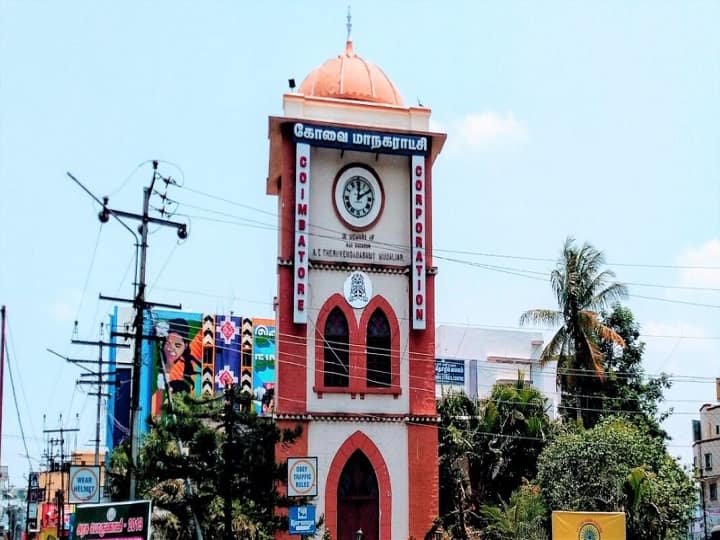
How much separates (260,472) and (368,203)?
36.1 feet

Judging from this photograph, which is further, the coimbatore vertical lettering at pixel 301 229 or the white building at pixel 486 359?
the white building at pixel 486 359

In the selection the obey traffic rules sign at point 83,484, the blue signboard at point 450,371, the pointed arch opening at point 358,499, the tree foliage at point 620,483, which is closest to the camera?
the obey traffic rules sign at point 83,484

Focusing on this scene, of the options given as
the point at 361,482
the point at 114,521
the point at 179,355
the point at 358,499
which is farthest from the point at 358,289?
the point at 179,355

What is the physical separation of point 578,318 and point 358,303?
39.7 feet

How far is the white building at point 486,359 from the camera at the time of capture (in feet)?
214

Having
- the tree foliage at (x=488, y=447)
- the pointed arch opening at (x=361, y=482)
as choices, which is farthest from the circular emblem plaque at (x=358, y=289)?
the tree foliage at (x=488, y=447)

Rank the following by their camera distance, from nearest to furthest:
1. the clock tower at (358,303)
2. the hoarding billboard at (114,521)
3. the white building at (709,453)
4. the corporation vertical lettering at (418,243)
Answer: the hoarding billboard at (114,521)
the clock tower at (358,303)
the corporation vertical lettering at (418,243)
the white building at (709,453)

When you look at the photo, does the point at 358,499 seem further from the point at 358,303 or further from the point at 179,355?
the point at 179,355

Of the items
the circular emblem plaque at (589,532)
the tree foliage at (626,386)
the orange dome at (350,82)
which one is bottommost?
the circular emblem plaque at (589,532)

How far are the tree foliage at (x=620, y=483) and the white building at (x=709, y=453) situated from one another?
29944mm

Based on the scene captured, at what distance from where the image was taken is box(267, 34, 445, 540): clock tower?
32.3m

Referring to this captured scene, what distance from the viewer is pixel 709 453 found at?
214 feet

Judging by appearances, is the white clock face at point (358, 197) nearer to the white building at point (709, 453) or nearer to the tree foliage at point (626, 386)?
the tree foliage at point (626, 386)

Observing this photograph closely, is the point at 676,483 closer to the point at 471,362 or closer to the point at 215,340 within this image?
the point at 471,362
